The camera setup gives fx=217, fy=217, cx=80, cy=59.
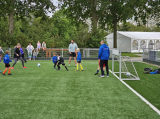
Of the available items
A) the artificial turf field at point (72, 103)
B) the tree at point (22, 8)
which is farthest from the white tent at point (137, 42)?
the artificial turf field at point (72, 103)

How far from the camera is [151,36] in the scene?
42.6 metres

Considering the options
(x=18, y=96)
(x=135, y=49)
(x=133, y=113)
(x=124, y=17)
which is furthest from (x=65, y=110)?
(x=135, y=49)

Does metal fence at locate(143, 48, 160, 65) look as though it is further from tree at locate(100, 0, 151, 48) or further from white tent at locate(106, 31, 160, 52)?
white tent at locate(106, 31, 160, 52)

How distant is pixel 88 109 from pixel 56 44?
21.7m

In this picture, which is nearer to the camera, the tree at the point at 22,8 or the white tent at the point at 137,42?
the tree at the point at 22,8

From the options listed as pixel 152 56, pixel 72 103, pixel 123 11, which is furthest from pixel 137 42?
pixel 72 103

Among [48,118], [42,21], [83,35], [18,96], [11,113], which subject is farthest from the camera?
[42,21]

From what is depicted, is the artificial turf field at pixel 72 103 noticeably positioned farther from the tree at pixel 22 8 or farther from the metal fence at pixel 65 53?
the tree at pixel 22 8

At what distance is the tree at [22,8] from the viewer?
28.2m

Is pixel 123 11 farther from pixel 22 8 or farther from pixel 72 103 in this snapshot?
pixel 72 103

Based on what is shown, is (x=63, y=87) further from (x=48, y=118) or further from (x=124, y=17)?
(x=124, y=17)

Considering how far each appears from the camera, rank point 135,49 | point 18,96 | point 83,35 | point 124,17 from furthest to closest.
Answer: point 135,49 < point 124,17 < point 83,35 < point 18,96

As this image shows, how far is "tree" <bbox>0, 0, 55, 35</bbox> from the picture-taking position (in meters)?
28.2

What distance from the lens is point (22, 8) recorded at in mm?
29453
